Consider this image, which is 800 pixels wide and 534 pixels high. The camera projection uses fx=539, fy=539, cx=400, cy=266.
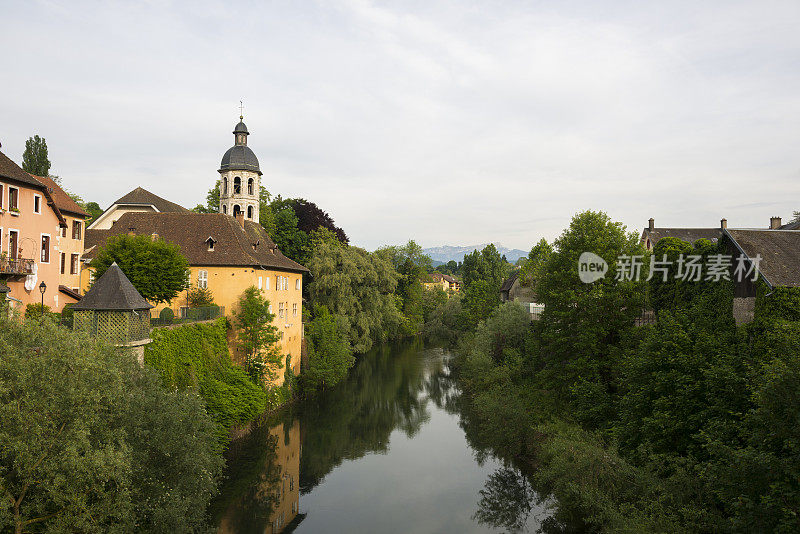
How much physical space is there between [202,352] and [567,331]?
18930 mm

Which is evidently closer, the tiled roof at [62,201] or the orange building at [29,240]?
the orange building at [29,240]

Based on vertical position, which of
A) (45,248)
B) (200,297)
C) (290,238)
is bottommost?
(200,297)

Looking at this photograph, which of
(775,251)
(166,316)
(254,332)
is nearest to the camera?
(775,251)

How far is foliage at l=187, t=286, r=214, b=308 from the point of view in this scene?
33.8 meters

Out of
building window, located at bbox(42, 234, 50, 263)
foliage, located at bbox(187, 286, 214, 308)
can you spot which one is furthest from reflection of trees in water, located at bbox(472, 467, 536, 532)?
building window, located at bbox(42, 234, 50, 263)

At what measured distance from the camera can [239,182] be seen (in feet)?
151

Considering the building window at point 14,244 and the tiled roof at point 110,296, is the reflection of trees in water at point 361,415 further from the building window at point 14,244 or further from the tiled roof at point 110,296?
the building window at point 14,244

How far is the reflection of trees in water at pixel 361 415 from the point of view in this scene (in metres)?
29.6

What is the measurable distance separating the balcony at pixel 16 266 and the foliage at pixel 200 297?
888 cm

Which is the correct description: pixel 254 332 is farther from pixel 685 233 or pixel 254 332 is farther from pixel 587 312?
pixel 685 233

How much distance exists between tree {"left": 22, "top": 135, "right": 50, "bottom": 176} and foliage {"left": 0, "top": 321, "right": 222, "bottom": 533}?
5329cm

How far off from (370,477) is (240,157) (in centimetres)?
3036

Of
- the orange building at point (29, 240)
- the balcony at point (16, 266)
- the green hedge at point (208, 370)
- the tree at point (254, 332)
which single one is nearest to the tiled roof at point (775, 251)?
the green hedge at point (208, 370)

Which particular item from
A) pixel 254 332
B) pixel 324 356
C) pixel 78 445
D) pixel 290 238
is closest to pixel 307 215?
pixel 290 238
